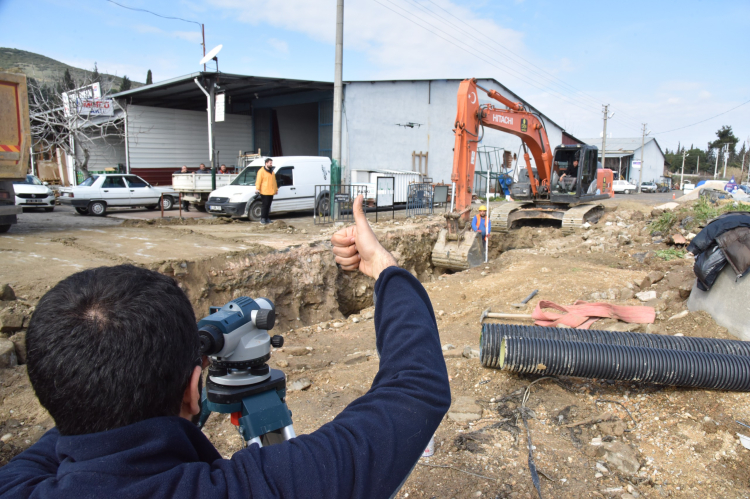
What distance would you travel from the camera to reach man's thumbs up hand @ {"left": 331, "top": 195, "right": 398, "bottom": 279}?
1490 millimetres

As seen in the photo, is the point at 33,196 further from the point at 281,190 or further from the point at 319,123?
the point at 319,123

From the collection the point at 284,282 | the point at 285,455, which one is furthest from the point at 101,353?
the point at 284,282

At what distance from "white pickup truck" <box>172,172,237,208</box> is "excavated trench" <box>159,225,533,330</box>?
9.86m

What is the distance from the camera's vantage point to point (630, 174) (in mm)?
56406

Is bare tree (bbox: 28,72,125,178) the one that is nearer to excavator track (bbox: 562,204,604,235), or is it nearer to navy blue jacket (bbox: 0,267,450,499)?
excavator track (bbox: 562,204,604,235)

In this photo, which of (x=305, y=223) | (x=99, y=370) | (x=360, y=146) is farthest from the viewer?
(x=360, y=146)

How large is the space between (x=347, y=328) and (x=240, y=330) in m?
6.37

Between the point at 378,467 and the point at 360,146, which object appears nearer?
the point at 378,467

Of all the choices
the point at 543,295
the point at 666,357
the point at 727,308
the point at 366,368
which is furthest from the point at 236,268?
the point at 727,308

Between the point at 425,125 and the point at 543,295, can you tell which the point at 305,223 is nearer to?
the point at 543,295

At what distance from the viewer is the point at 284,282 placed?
8195mm

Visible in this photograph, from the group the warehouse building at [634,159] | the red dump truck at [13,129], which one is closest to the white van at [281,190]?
the red dump truck at [13,129]

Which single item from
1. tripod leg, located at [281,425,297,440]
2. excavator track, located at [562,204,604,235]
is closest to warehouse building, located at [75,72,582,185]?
excavator track, located at [562,204,604,235]

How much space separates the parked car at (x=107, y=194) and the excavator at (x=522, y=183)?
440 inches
